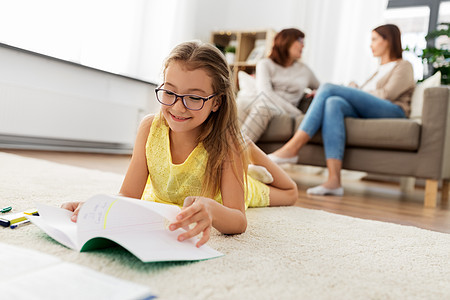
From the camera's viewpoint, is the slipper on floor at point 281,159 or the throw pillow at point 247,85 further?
the throw pillow at point 247,85

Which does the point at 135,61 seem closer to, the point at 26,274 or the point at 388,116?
the point at 388,116

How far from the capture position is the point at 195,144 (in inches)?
40.5

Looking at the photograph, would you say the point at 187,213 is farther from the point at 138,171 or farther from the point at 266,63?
the point at 266,63

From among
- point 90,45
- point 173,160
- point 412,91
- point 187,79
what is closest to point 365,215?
point 173,160

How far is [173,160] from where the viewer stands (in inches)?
41.3

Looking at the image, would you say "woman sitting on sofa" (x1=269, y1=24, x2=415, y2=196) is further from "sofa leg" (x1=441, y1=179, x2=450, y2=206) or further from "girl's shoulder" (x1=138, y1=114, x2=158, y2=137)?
"girl's shoulder" (x1=138, y1=114, x2=158, y2=137)

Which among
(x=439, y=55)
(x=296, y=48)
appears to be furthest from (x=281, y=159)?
(x=439, y=55)

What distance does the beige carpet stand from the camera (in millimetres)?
570

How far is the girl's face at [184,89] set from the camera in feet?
2.84

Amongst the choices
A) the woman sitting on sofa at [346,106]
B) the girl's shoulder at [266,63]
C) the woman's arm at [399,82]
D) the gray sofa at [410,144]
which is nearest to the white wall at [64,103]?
the girl's shoulder at [266,63]

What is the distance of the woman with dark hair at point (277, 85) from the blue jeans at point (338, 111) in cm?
37

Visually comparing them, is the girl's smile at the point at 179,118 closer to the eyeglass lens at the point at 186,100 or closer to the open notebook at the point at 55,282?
the eyeglass lens at the point at 186,100

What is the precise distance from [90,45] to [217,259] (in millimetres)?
2957

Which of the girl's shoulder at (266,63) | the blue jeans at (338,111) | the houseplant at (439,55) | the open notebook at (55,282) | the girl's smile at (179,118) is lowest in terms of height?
the open notebook at (55,282)
